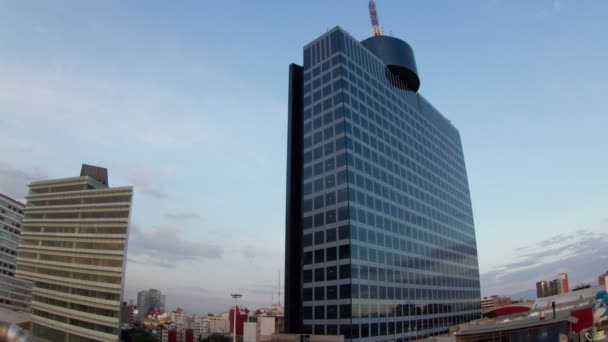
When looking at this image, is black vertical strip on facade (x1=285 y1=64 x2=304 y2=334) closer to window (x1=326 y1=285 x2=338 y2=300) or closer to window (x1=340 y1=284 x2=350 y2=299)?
window (x1=326 y1=285 x2=338 y2=300)

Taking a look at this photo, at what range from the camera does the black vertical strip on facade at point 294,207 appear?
267ft

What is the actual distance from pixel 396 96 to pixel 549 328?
73166 mm

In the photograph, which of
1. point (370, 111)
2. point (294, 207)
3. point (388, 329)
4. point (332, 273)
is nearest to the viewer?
point (332, 273)

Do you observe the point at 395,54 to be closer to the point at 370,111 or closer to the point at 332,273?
the point at 370,111

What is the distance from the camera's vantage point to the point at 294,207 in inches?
3430

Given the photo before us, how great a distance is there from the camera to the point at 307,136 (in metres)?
88.6

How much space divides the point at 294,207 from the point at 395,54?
49066mm

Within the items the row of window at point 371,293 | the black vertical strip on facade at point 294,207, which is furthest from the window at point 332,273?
the black vertical strip on facade at point 294,207

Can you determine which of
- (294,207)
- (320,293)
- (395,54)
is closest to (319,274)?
(320,293)

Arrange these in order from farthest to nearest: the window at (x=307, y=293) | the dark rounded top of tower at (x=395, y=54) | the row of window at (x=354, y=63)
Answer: the dark rounded top of tower at (x=395, y=54)
the row of window at (x=354, y=63)
the window at (x=307, y=293)

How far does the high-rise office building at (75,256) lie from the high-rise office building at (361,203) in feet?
186

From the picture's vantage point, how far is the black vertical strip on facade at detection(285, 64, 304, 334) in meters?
81.5

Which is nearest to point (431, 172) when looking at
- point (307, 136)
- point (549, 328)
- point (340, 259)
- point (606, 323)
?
point (307, 136)

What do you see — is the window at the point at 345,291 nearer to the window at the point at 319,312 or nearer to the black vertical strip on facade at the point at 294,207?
the window at the point at 319,312
